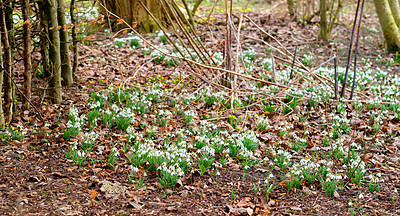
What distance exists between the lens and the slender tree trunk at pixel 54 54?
14.6ft

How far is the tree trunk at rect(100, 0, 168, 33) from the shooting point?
788cm

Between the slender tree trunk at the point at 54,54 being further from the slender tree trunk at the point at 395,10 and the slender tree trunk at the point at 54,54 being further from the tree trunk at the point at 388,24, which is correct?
the slender tree trunk at the point at 395,10

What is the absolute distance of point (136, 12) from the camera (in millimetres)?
7988

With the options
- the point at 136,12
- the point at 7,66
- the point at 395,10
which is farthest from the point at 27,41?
the point at 395,10

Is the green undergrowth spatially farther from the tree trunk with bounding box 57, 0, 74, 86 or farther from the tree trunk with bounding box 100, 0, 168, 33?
the tree trunk with bounding box 100, 0, 168, 33

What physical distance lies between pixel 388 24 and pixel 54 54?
6777 mm

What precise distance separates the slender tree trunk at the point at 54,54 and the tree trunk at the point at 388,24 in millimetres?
6557

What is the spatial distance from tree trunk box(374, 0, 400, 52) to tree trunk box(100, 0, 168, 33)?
4726mm

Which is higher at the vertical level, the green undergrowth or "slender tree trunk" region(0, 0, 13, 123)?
"slender tree trunk" region(0, 0, 13, 123)

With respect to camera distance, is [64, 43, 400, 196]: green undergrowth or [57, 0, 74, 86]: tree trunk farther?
[57, 0, 74, 86]: tree trunk

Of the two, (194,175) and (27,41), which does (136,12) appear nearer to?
(27,41)

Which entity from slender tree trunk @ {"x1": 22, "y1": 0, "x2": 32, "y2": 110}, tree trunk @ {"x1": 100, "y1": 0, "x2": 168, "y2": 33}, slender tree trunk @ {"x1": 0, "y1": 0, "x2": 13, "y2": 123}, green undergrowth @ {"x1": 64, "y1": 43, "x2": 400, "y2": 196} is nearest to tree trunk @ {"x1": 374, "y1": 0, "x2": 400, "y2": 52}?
green undergrowth @ {"x1": 64, "y1": 43, "x2": 400, "y2": 196}

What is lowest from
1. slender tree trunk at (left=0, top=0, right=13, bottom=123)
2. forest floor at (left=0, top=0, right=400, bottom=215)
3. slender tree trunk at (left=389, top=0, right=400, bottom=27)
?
forest floor at (left=0, top=0, right=400, bottom=215)

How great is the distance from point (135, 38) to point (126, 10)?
858mm
